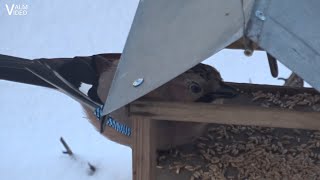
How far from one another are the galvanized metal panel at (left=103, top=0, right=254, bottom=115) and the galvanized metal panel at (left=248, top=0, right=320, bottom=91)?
0.11 ft

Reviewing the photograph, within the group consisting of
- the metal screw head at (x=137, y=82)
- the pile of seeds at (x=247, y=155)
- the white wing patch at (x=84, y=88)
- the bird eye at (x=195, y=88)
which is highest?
the white wing patch at (x=84, y=88)

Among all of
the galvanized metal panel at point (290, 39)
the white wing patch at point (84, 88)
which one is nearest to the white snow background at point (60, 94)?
the white wing patch at point (84, 88)

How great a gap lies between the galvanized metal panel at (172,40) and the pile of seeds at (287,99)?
0.58 metres

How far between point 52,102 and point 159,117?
1842 mm

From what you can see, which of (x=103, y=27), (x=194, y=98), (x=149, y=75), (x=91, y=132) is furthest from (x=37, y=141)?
(x=149, y=75)

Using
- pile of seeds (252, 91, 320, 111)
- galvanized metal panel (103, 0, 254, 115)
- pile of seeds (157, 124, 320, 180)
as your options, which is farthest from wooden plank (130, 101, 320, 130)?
pile of seeds (252, 91, 320, 111)

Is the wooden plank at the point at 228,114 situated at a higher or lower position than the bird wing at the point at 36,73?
lower

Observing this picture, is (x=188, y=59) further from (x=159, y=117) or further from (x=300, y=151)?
(x=300, y=151)

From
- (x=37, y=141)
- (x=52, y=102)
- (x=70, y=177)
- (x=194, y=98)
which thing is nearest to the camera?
(x=194, y=98)

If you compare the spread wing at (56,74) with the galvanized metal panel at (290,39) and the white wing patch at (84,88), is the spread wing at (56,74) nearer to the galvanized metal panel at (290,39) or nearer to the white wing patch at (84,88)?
the white wing patch at (84,88)

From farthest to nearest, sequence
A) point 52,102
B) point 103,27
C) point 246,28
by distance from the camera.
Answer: point 103,27 → point 52,102 → point 246,28

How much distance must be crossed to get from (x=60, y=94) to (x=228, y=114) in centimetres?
198

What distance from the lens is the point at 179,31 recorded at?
129 centimetres

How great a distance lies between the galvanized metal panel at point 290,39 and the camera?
1.12m
